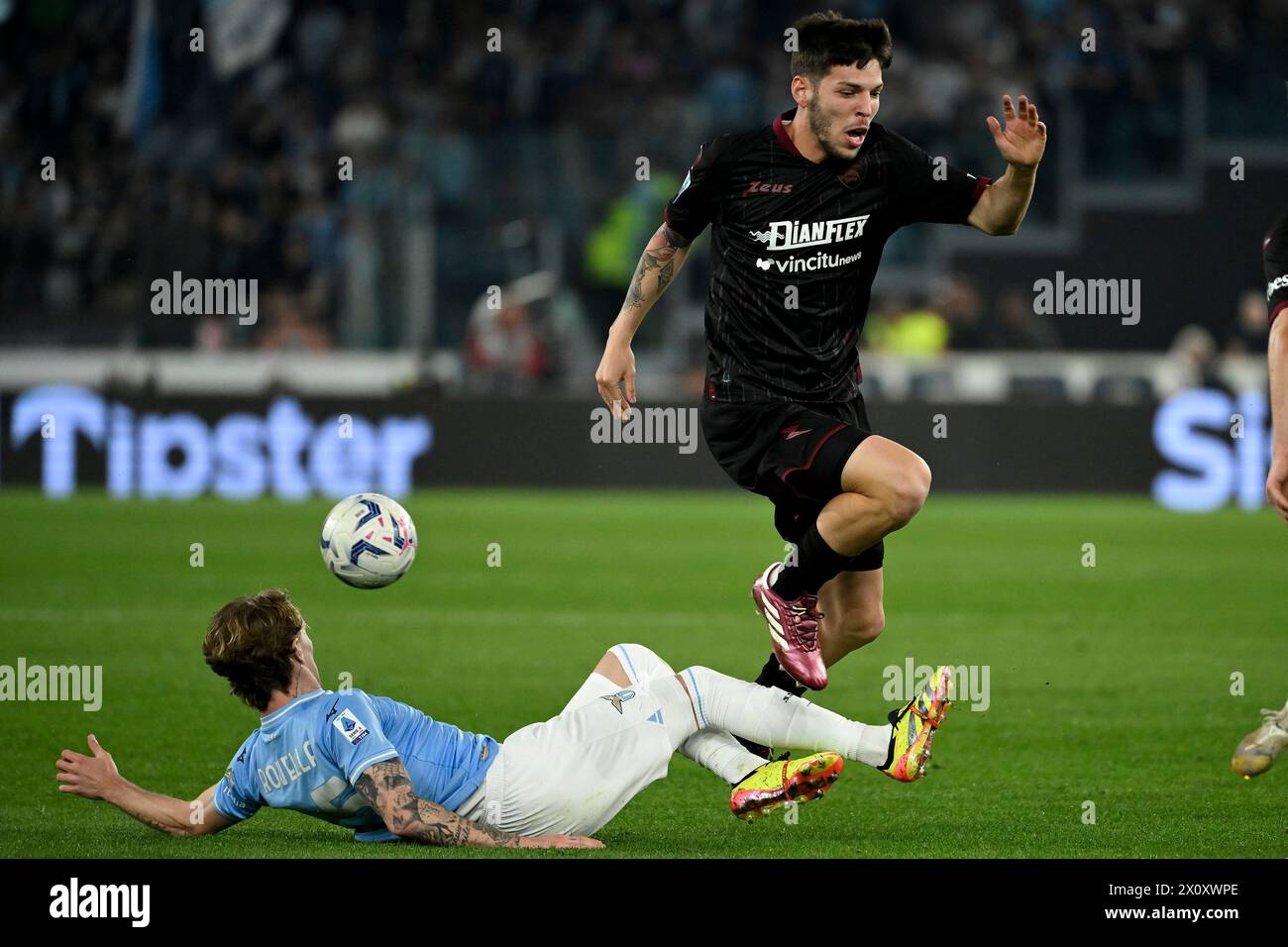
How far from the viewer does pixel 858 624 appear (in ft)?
22.6

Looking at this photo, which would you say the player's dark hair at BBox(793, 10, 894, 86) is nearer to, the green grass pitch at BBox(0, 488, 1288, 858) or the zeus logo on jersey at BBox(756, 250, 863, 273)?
the zeus logo on jersey at BBox(756, 250, 863, 273)

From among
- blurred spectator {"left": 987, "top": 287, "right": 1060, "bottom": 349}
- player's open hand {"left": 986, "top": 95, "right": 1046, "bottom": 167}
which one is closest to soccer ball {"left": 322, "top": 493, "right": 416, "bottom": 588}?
player's open hand {"left": 986, "top": 95, "right": 1046, "bottom": 167}

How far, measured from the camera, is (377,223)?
2003cm

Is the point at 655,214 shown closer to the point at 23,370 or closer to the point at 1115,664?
the point at 23,370

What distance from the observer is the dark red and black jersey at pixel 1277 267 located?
18.6 ft

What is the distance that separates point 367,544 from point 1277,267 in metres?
3.27

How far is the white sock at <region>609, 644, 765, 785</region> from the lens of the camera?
19.1 feet

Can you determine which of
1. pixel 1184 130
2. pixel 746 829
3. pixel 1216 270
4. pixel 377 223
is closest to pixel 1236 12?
pixel 1184 130

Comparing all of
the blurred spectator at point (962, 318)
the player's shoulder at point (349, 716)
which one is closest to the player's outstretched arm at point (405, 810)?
the player's shoulder at point (349, 716)

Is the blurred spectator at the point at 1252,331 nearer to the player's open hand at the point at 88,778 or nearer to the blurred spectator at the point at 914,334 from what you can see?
the blurred spectator at the point at 914,334

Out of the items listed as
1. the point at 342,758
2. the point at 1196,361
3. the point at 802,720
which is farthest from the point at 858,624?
the point at 1196,361

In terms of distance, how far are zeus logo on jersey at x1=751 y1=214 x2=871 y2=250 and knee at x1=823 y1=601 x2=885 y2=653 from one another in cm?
134

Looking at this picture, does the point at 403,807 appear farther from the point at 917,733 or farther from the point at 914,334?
the point at 914,334

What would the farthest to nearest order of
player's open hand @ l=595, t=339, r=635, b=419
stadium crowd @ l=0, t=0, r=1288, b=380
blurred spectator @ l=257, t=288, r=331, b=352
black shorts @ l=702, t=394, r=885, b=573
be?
stadium crowd @ l=0, t=0, r=1288, b=380 < blurred spectator @ l=257, t=288, r=331, b=352 < player's open hand @ l=595, t=339, r=635, b=419 < black shorts @ l=702, t=394, r=885, b=573
